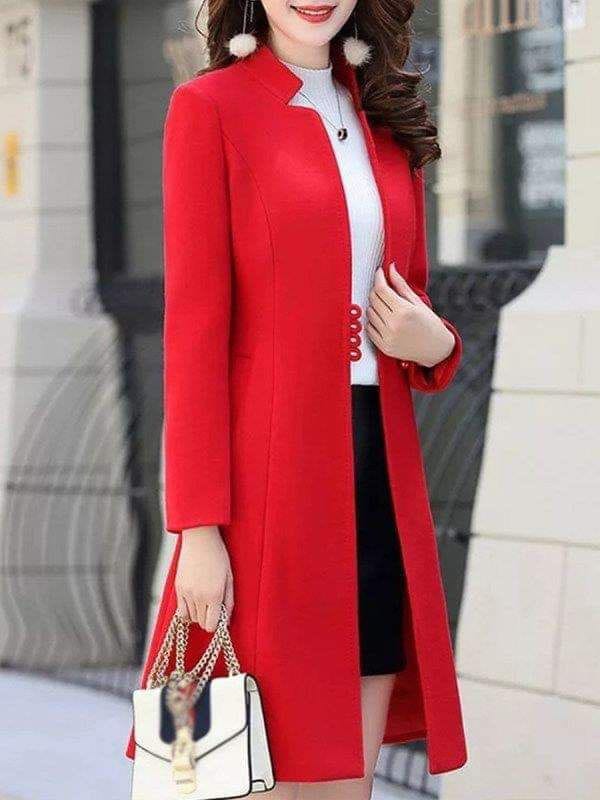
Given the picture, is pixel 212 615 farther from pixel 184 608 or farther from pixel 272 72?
pixel 272 72

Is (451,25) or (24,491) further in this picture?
(24,491)

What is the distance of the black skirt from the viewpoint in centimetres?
303

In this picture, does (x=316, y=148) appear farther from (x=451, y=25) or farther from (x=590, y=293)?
(x=451, y=25)

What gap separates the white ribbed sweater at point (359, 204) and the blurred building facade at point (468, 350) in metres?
1.83

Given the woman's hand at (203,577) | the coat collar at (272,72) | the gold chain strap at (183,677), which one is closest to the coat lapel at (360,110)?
the coat collar at (272,72)

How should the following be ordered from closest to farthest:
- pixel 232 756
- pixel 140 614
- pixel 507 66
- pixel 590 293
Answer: pixel 232 756, pixel 590 293, pixel 507 66, pixel 140 614

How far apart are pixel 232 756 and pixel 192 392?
22.8 inches

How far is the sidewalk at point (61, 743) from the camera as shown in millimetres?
5574

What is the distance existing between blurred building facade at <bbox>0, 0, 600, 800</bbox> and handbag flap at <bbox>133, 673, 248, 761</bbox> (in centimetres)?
203

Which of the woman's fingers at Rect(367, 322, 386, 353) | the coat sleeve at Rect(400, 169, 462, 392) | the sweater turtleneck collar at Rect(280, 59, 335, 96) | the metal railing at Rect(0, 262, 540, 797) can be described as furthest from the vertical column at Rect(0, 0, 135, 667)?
the woman's fingers at Rect(367, 322, 386, 353)

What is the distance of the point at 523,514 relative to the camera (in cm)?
492

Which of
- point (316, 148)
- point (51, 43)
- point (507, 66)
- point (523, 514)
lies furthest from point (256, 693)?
point (51, 43)

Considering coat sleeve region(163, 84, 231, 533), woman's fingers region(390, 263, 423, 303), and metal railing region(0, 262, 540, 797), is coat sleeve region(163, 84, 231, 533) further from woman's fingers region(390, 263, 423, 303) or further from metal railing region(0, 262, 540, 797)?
metal railing region(0, 262, 540, 797)

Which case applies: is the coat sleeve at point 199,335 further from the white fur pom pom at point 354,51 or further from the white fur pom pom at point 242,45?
the white fur pom pom at point 354,51
